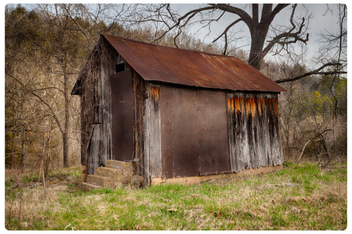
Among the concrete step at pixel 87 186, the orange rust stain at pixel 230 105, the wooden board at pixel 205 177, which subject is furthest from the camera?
the orange rust stain at pixel 230 105

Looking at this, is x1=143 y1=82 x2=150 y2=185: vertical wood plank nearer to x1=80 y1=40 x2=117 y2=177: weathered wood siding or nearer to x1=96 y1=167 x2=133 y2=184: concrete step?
x1=96 y1=167 x2=133 y2=184: concrete step

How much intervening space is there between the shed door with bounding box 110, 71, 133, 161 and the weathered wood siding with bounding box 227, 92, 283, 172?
3.37m

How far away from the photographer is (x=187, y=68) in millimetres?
9797

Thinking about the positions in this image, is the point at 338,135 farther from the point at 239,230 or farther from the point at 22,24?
the point at 22,24

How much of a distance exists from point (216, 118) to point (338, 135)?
10288 millimetres

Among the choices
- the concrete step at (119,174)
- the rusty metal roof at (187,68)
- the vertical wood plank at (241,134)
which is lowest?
the concrete step at (119,174)

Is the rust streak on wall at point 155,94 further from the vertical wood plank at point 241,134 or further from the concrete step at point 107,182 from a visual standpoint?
the vertical wood plank at point 241,134

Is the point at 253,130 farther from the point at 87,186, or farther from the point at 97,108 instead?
the point at 87,186

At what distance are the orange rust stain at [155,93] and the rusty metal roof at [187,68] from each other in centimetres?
36

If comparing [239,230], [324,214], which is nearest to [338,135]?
[324,214]

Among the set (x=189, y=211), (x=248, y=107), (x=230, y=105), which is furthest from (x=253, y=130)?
(x=189, y=211)

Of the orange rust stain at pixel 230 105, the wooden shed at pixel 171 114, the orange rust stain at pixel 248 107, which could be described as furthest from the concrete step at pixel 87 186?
the orange rust stain at pixel 248 107

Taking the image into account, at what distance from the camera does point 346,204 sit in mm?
5508

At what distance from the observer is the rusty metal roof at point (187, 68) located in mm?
8523
